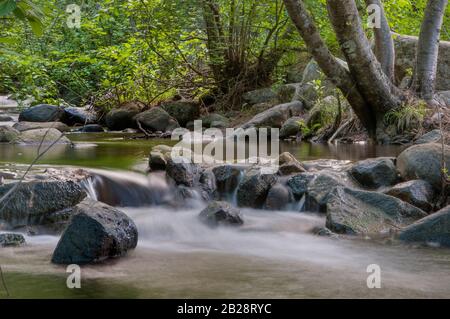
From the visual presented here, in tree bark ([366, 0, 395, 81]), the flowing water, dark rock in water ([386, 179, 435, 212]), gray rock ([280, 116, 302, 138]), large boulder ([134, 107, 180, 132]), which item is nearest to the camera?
the flowing water

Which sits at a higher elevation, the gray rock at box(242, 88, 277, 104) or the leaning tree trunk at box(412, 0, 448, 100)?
the leaning tree trunk at box(412, 0, 448, 100)

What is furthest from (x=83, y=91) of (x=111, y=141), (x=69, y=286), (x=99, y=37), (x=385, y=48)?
(x=69, y=286)

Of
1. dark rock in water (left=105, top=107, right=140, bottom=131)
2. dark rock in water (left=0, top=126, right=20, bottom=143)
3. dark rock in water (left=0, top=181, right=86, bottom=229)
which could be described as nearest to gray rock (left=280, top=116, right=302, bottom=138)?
dark rock in water (left=105, top=107, right=140, bottom=131)

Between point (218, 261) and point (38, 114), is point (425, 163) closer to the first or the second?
point (218, 261)

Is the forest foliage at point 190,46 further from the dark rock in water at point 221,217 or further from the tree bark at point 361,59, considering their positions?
the dark rock in water at point 221,217

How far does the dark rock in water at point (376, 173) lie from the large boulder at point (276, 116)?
4865mm

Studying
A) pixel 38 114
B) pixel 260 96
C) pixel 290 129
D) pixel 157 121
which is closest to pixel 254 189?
pixel 290 129

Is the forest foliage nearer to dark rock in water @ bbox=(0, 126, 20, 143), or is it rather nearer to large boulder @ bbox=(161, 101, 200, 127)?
large boulder @ bbox=(161, 101, 200, 127)

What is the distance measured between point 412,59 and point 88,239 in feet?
29.0

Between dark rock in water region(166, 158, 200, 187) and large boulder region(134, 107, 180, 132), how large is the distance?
5.62 meters

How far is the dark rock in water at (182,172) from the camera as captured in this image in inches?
257

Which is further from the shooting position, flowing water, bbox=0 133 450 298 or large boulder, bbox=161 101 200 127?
large boulder, bbox=161 101 200 127

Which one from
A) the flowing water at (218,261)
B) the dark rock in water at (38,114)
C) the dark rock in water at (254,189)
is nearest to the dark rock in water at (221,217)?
the flowing water at (218,261)

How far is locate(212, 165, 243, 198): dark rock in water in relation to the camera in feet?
21.6
